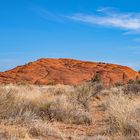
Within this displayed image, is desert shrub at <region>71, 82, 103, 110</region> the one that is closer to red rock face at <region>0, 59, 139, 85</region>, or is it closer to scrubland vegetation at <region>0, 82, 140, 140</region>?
scrubland vegetation at <region>0, 82, 140, 140</region>

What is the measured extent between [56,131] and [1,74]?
4373 cm

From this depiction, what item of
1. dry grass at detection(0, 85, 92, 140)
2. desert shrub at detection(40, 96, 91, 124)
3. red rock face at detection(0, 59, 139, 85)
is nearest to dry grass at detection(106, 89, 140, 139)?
dry grass at detection(0, 85, 92, 140)

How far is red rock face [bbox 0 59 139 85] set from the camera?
5081 centimetres

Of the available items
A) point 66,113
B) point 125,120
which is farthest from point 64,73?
point 125,120

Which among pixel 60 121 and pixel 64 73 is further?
pixel 64 73

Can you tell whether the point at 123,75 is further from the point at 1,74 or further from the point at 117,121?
the point at 117,121

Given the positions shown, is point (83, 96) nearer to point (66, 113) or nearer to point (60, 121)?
point (66, 113)

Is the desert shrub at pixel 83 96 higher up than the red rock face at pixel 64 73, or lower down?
lower down

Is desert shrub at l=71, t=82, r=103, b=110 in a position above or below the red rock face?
below

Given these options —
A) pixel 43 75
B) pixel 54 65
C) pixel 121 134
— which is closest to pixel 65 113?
pixel 121 134

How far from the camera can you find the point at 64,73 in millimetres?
52938

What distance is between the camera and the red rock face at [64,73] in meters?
50.8

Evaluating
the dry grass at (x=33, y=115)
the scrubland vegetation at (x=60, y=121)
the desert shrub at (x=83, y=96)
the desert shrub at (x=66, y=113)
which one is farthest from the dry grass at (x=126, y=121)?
the desert shrub at (x=83, y=96)

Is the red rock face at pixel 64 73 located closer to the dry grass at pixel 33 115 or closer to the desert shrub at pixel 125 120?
the dry grass at pixel 33 115
